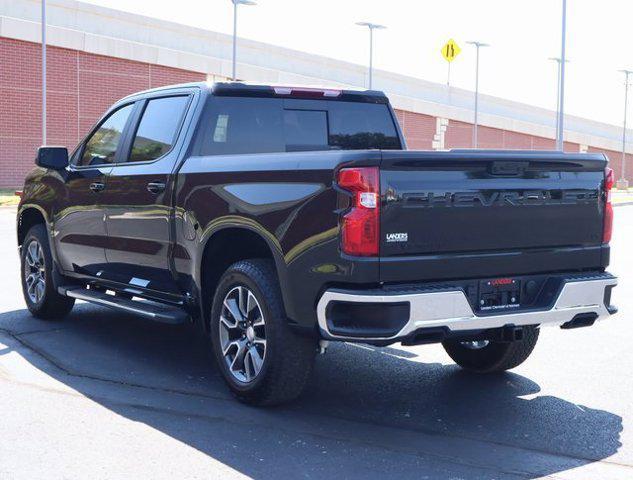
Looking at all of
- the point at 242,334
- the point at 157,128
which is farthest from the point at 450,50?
the point at 242,334

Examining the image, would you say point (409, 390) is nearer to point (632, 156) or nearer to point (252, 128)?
point (252, 128)

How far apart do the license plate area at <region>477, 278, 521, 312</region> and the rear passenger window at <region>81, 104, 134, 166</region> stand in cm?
342

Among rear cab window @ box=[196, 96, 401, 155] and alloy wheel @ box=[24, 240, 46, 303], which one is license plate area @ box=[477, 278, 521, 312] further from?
alloy wheel @ box=[24, 240, 46, 303]

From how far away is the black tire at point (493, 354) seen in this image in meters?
6.57

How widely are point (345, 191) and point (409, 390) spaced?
1836 millimetres

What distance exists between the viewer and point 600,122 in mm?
68688

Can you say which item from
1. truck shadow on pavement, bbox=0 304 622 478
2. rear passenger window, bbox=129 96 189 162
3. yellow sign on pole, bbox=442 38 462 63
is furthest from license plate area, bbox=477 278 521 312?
yellow sign on pole, bbox=442 38 462 63

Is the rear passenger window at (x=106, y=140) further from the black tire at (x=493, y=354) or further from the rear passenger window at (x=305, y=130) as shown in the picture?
the black tire at (x=493, y=354)

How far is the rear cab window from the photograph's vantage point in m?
6.67

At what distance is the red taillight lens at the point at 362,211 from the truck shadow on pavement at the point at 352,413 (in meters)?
1.05

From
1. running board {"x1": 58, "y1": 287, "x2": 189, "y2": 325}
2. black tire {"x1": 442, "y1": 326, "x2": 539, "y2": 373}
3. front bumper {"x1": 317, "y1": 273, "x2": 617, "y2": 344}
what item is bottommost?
black tire {"x1": 442, "y1": 326, "x2": 539, "y2": 373}

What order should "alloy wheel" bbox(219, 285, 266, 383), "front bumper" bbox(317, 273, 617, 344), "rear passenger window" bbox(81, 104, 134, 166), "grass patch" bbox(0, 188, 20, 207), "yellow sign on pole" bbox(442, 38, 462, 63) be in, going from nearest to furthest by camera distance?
"front bumper" bbox(317, 273, 617, 344) < "alloy wheel" bbox(219, 285, 266, 383) < "rear passenger window" bbox(81, 104, 134, 166) < "grass patch" bbox(0, 188, 20, 207) < "yellow sign on pole" bbox(442, 38, 462, 63)

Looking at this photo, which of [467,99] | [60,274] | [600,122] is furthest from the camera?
[600,122]

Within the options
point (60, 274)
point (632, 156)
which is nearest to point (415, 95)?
point (632, 156)
